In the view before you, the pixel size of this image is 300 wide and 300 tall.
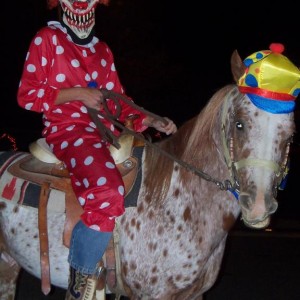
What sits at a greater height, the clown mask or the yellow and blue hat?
the clown mask

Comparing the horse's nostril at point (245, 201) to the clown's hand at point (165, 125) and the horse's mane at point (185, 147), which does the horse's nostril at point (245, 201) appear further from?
the clown's hand at point (165, 125)

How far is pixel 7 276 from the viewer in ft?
12.3

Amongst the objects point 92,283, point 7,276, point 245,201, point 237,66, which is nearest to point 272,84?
point 237,66

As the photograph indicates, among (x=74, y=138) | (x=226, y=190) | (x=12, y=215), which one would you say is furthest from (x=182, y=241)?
(x=12, y=215)

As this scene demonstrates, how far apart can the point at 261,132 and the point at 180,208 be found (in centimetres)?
71

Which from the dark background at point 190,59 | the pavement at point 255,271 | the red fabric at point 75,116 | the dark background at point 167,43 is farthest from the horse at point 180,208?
the dark background at point 167,43

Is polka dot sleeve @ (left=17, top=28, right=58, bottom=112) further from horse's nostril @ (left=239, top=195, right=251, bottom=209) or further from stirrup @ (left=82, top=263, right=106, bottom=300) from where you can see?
horse's nostril @ (left=239, top=195, right=251, bottom=209)

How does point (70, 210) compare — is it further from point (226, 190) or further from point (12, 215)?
point (226, 190)

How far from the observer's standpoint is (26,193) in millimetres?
3230

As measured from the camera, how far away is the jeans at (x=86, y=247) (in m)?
2.88

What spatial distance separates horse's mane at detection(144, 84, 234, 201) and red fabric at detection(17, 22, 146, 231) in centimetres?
26

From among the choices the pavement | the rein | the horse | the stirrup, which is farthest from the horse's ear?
the pavement

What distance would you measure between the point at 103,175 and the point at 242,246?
4970 millimetres

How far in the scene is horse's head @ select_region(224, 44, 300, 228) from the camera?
2553mm
